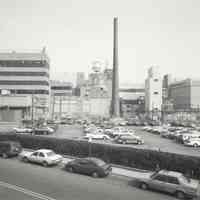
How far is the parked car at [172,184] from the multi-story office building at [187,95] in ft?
323

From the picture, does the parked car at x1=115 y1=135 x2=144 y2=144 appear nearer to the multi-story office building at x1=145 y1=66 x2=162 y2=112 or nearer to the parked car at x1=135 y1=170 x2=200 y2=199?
the parked car at x1=135 y1=170 x2=200 y2=199

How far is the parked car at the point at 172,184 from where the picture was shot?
1297 cm

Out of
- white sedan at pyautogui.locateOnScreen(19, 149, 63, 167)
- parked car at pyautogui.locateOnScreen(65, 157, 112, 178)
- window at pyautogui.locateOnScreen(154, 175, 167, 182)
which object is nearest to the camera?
window at pyautogui.locateOnScreen(154, 175, 167, 182)

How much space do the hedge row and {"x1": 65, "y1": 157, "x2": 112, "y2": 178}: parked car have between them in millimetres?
3471

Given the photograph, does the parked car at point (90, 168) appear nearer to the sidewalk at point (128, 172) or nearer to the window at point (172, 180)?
the sidewalk at point (128, 172)

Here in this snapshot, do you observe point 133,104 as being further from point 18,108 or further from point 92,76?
point 18,108

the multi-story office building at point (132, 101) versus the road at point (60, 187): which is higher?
the multi-story office building at point (132, 101)

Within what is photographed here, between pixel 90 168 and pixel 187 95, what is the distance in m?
111

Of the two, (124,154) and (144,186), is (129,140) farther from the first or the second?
(144,186)

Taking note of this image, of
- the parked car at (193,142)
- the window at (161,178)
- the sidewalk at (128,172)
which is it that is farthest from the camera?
the parked car at (193,142)

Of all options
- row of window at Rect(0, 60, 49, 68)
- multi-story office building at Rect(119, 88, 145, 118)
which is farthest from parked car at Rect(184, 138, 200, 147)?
multi-story office building at Rect(119, 88, 145, 118)

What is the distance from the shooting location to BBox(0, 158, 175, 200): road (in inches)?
501

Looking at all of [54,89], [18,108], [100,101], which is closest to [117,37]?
[100,101]

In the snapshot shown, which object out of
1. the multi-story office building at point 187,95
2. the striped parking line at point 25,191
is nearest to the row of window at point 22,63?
the striped parking line at point 25,191
